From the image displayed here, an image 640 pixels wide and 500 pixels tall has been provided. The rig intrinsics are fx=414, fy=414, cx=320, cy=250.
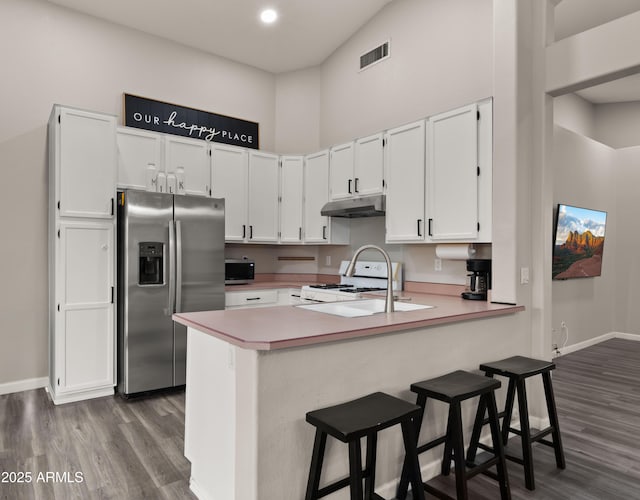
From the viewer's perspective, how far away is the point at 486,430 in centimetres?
273

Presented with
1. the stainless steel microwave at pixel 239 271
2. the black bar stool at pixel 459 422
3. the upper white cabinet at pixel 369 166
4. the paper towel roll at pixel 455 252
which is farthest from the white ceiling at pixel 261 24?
the black bar stool at pixel 459 422

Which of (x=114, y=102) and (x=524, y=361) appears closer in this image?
(x=524, y=361)

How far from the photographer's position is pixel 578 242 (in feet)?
17.2

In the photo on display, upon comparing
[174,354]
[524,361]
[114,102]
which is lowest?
[174,354]

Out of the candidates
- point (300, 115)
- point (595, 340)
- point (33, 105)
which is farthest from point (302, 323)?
point (595, 340)

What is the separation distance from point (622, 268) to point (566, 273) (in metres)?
1.71

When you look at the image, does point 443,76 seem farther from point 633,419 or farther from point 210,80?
point 633,419

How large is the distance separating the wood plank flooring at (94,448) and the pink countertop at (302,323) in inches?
36.0

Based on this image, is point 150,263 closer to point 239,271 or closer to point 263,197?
point 239,271

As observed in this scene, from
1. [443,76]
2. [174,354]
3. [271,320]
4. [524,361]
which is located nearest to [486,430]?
[524,361]

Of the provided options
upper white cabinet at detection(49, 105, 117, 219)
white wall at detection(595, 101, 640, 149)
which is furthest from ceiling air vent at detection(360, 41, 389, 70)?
white wall at detection(595, 101, 640, 149)

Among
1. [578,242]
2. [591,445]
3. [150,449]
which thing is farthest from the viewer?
[578,242]

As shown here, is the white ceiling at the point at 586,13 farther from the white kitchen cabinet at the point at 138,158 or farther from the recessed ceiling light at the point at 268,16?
the white kitchen cabinet at the point at 138,158

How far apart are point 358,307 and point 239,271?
1.89 meters
